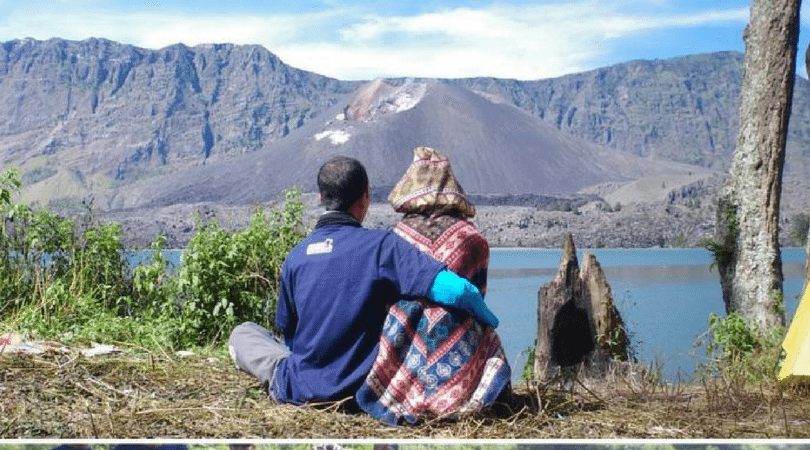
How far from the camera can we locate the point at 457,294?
14.4 ft

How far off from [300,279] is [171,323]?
337cm

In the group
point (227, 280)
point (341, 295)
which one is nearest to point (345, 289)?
point (341, 295)

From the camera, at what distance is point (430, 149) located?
188 inches

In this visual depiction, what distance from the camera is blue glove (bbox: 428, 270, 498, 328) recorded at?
4383mm

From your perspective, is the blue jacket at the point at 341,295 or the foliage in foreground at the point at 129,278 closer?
the blue jacket at the point at 341,295

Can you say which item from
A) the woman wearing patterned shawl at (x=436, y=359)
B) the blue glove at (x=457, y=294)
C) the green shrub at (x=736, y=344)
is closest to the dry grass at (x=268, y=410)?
the woman wearing patterned shawl at (x=436, y=359)

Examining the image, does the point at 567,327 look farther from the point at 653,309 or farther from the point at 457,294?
the point at 653,309

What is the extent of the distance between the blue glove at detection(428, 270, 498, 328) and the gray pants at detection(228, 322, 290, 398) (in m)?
1.03

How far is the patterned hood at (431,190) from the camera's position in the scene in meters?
4.68

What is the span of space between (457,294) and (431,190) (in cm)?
53

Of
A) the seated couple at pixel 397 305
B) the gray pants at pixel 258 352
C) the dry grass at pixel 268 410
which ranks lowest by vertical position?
the dry grass at pixel 268 410

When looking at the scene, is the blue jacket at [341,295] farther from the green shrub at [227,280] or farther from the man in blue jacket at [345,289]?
the green shrub at [227,280]

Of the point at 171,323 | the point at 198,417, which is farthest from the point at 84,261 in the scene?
the point at 198,417

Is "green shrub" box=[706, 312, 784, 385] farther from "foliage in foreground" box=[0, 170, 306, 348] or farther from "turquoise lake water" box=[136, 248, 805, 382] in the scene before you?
"foliage in foreground" box=[0, 170, 306, 348]
